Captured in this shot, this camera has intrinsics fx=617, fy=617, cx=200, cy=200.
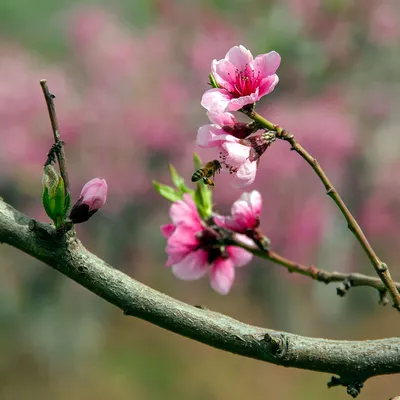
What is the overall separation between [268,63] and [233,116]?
35 millimetres

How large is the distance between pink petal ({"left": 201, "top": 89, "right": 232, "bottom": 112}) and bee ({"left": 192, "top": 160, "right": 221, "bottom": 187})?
0.10ft

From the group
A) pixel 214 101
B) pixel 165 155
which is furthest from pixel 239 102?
pixel 165 155

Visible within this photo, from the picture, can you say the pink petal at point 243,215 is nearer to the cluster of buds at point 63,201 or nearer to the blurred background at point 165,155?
the cluster of buds at point 63,201

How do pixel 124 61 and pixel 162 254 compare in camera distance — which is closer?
pixel 124 61

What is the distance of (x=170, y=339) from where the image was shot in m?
4.29

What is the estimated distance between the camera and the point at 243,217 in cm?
44

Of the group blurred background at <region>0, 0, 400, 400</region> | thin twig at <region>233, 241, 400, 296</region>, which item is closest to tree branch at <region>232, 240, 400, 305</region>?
thin twig at <region>233, 241, 400, 296</region>

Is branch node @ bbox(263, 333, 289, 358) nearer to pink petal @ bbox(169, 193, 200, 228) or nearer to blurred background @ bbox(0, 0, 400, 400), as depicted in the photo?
pink petal @ bbox(169, 193, 200, 228)

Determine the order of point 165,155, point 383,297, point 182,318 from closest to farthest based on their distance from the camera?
point 182,318 → point 383,297 → point 165,155

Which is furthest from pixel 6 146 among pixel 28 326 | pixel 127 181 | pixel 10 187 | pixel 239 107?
pixel 239 107

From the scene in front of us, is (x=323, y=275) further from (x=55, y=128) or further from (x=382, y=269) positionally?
(x=55, y=128)

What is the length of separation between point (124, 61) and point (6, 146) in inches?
36.7

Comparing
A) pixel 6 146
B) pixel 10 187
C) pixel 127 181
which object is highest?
pixel 127 181

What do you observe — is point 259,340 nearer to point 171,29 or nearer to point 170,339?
point 171,29
